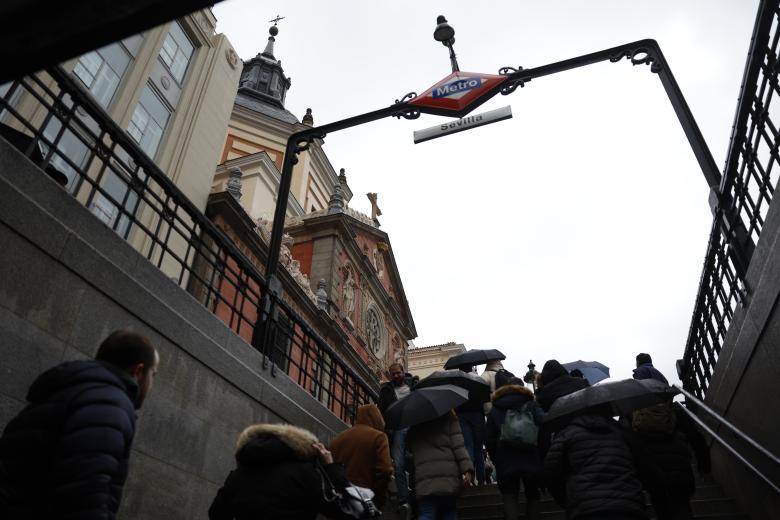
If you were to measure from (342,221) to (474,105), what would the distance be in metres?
18.6

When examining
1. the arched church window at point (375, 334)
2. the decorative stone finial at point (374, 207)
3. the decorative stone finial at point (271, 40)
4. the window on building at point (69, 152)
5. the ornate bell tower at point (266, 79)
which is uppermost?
the decorative stone finial at point (271, 40)

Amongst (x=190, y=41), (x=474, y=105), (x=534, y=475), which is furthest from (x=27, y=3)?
(x=190, y=41)

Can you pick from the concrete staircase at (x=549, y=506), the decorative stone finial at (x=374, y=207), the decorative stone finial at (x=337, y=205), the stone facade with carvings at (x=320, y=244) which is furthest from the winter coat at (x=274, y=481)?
the decorative stone finial at (x=374, y=207)

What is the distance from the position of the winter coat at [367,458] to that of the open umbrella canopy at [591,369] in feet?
25.2

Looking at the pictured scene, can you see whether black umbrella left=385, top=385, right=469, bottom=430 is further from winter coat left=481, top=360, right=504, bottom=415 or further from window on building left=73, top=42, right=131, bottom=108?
window on building left=73, top=42, right=131, bottom=108

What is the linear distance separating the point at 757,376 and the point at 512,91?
5.33 m

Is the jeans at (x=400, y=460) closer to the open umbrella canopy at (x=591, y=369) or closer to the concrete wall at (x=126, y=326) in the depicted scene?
the concrete wall at (x=126, y=326)

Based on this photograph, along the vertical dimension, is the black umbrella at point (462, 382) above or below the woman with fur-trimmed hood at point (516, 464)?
above

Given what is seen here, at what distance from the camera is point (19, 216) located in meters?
4.29

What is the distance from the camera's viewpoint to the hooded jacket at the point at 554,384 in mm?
6500

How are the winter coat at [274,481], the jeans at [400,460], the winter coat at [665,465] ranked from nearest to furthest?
the winter coat at [274,481]
the winter coat at [665,465]
the jeans at [400,460]

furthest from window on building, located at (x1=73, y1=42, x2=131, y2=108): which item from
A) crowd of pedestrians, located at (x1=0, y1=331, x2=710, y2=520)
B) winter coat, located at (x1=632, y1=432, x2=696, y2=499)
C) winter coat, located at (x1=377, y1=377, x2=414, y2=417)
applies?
winter coat, located at (x1=632, y1=432, x2=696, y2=499)

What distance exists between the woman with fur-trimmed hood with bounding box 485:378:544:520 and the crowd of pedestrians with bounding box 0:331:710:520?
1 centimetres

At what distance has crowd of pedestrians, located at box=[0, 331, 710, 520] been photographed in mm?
2334
